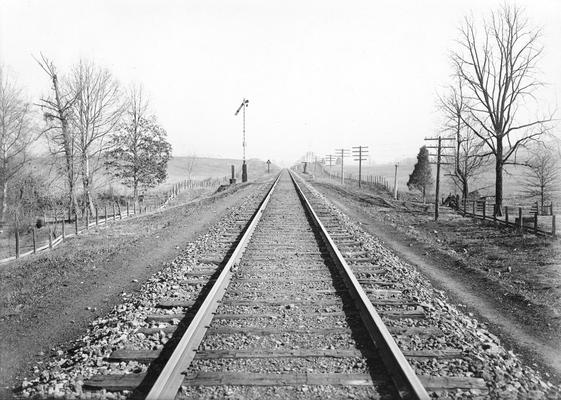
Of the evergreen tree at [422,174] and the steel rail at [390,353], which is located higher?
the evergreen tree at [422,174]

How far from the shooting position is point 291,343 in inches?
171

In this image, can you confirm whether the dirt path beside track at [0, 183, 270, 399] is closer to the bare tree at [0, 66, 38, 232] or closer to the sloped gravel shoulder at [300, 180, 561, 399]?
the sloped gravel shoulder at [300, 180, 561, 399]

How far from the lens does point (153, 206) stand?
37781mm

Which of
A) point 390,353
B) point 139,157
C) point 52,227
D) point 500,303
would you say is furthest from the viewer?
point 139,157

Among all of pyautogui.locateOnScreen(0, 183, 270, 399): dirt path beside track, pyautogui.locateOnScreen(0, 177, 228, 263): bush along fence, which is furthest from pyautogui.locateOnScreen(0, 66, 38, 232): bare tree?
pyautogui.locateOnScreen(0, 183, 270, 399): dirt path beside track

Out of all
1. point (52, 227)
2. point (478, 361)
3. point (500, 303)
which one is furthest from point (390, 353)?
point (52, 227)

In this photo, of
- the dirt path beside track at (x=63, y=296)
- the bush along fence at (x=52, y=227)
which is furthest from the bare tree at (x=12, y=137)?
the dirt path beside track at (x=63, y=296)

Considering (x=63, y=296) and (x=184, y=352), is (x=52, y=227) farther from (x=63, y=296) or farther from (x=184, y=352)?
(x=184, y=352)

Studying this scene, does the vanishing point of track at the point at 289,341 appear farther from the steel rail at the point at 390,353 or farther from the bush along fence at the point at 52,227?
the bush along fence at the point at 52,227

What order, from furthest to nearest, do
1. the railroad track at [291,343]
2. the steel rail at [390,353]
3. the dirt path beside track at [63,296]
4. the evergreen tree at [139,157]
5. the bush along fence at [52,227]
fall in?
the evergreen tree at [139,157], the bush along fence at [52,227], the dirt path beside track at [63,296], the railroad track at [291,343], the steel rail at [390,353]

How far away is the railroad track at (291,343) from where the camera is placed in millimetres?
3496

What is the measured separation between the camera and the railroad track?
11.5 feet

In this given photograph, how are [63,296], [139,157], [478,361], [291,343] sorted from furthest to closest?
[139,157]
[63,296]
[291,343]
[478,361]

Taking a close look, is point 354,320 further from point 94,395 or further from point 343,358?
point 94,395
